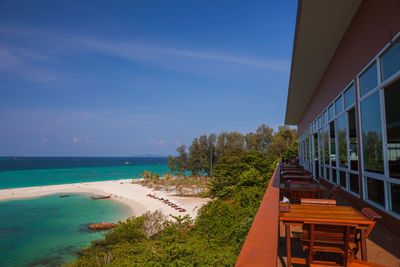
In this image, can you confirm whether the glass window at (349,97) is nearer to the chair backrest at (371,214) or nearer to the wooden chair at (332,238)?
the chair backrest at (371,214)

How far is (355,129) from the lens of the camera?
16.6 feet

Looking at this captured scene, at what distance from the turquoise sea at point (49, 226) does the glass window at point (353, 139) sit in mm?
16036

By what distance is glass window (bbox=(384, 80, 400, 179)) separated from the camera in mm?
3406

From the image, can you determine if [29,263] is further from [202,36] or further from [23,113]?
[23,113]

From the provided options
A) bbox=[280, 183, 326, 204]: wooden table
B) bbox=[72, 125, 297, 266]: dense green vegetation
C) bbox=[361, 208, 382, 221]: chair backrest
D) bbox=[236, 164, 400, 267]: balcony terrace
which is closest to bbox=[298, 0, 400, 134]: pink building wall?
bbox=[280, 183, 326, 204]: wooden table

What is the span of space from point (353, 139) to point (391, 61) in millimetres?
2330

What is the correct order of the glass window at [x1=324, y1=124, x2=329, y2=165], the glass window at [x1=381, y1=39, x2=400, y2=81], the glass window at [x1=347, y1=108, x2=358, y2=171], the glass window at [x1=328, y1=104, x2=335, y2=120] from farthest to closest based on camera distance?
the glass window at [x1=324, y1=124, x2=329, y2=165], the glass window at [x1=328, y1=104, x2=335, y2=120], the glass window at [x1=347, y1=108, x2=358, y2=171], the glass window at [x1=381, y1=39, x2=400, y2=81]

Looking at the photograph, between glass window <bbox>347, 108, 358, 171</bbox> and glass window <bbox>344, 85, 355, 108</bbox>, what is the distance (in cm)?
17

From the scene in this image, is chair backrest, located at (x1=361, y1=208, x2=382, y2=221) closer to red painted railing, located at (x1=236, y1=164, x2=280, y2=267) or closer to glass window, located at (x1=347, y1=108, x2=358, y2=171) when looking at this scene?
red painted railing, located at (x1=236, y1=164, x2=280, y2=267)

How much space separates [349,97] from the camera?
5.47 m

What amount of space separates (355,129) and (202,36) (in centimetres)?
2740

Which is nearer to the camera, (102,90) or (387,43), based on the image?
(387,43)

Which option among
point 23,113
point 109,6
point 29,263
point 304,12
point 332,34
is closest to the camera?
point 304,12

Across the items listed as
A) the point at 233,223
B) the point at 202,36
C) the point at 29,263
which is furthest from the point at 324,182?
the point at 202,36
